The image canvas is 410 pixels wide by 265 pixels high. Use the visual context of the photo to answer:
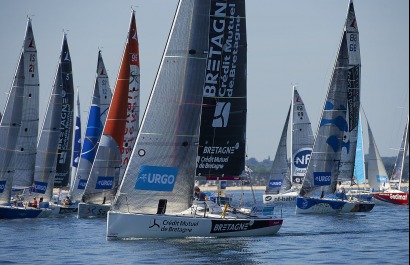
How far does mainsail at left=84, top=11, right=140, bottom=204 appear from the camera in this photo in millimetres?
53875

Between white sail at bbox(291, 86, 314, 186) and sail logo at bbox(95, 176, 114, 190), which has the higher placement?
white sail at bbox(291, 86, 314, 186)

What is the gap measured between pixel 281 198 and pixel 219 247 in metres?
43.6

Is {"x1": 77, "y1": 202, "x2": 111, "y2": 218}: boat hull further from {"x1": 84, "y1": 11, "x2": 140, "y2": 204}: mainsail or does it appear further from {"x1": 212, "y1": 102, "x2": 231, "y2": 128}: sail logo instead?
{"x1": 212, "y1": 102, "x2": 231, "y2": 128}: sail logo

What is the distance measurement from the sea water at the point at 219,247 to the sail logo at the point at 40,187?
12.6 meters

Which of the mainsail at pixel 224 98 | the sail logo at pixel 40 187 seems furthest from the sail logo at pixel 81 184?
the mainsail at pixel 224 98

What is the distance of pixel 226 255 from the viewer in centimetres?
3400

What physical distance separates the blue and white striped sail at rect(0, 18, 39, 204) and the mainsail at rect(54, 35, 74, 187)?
18.0ft

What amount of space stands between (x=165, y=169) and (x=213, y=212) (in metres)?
3.22

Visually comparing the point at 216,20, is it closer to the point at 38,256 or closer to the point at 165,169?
the point at 165,169

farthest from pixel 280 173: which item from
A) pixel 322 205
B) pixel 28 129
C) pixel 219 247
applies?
pixel 219 247

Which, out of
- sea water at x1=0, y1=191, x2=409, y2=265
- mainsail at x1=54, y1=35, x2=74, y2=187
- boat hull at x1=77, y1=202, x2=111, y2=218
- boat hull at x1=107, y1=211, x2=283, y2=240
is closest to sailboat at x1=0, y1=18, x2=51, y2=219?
boat hull at x1=77, y1=202, x2=111, y2=218

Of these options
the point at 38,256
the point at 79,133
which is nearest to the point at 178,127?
the point at 38,256

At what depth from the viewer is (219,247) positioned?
36219 millimetres

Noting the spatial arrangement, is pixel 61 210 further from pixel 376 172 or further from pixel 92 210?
pixel 376 172
